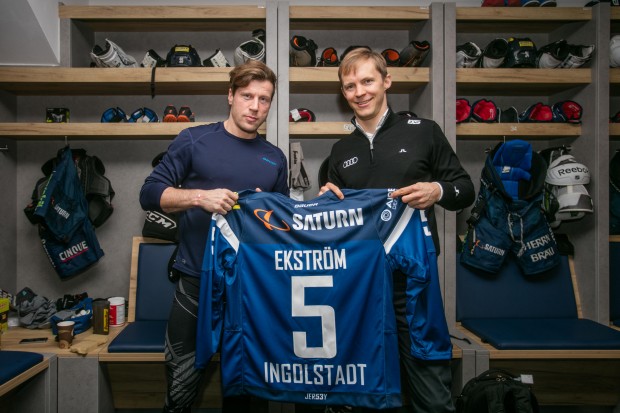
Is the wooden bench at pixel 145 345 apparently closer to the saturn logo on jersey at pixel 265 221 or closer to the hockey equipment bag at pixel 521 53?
the saturn logo on jersey at pixel 265 221

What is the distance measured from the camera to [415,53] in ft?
7.09

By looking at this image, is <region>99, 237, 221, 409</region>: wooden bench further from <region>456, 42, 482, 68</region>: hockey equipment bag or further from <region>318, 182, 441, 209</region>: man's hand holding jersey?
<region>456, 42, 482, 68</region>: hockey equipment bag

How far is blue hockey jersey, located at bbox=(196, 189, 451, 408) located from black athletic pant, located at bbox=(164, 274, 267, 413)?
7cm

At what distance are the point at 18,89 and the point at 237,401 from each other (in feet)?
8.11

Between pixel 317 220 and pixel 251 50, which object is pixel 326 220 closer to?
pixel 317 220

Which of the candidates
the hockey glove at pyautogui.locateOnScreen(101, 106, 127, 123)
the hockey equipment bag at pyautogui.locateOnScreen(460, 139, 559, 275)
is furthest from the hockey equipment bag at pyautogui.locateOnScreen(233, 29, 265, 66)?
the hockey equipment bag at pyautogui.locateOnScreen(460, 139, 559, 275)

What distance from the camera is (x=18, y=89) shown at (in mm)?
2400

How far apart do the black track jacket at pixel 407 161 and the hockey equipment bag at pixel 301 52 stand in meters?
0.95

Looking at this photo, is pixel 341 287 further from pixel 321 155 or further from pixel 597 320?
pixel 597 320

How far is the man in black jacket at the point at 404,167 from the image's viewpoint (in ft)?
4.21

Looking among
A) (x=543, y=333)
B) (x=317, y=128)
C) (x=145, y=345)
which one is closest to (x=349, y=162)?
(x=317, y=128)

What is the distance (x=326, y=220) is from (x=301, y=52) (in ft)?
4.22

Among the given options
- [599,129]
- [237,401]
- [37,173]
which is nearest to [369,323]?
[237,401]

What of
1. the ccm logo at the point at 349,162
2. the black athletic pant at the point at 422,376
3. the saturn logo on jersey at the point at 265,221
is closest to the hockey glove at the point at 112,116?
the saturn logo on jersey at the point at 265,221
